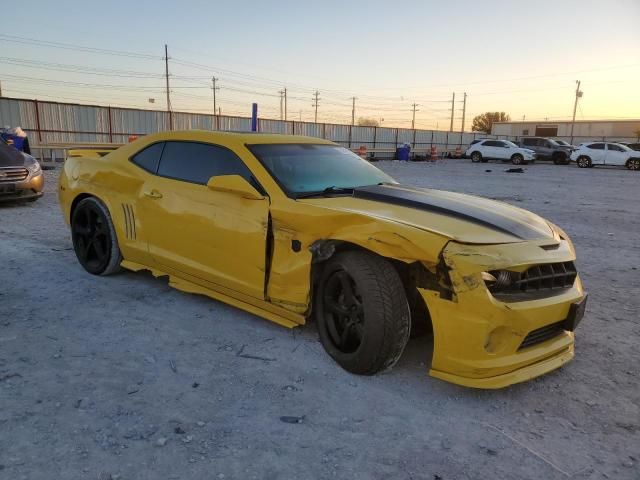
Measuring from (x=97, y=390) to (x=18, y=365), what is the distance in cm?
64

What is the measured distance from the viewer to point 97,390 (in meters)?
2.75

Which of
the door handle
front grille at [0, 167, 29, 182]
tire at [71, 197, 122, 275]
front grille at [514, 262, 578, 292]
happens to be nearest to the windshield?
the door handle

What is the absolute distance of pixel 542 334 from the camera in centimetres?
284

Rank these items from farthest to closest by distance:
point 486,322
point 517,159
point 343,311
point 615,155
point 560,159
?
point 560,159, point 517,159, point 615,155, point 343,311, point 486,322

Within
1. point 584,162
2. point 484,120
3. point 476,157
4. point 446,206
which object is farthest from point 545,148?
point 484,120

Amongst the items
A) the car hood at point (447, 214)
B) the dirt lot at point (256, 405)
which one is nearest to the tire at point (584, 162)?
the dirt lot at point (256, 405)

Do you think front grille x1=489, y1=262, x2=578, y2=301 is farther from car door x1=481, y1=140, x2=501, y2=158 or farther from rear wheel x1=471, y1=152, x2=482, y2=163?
rear wheel x1=471, y1=152, x2=482, y2=163

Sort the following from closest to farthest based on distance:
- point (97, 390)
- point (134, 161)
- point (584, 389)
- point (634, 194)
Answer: point (97, 390) < point (584, 389) < point (134, 161) < point (634, 194)

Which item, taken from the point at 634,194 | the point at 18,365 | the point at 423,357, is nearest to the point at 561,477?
the point at 423,357

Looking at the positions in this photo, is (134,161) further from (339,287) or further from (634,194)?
(634,194)

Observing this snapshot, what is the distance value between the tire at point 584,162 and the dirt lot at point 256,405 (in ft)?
93.2

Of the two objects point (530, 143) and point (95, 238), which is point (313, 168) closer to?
point (95, 238)

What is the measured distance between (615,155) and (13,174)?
2988 centimetres

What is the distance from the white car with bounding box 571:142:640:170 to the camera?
2767cm
